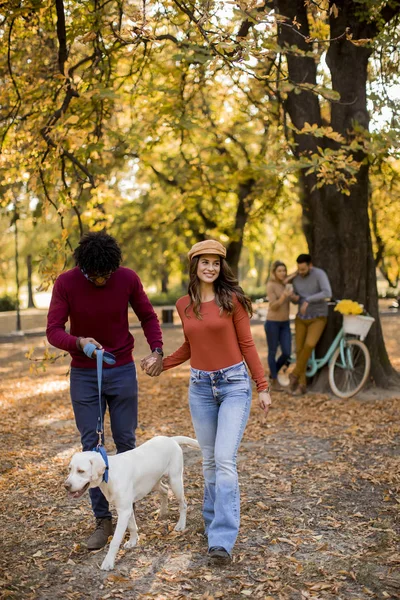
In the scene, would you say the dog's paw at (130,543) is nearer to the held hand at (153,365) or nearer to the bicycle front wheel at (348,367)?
the held hand at (153,365)

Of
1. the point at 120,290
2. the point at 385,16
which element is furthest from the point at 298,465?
the point at 385,16

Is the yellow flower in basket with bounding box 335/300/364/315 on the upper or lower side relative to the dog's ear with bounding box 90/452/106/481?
upper

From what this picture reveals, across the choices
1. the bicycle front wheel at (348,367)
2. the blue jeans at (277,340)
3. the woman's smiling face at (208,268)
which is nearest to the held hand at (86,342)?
the woman's smiling face at (208,268)

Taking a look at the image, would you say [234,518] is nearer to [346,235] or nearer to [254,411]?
[254,411]

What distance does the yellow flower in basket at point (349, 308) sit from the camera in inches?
379

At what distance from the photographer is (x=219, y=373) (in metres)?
4.49

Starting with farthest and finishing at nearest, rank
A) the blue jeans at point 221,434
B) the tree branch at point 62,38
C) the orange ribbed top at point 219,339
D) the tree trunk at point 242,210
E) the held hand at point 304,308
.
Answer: the tree trunk at point 242,210
the held hand at point 304,308
the tree branch at point 62,38
the orange ribbed top at point 219,339
the blue jeans at point 221,434

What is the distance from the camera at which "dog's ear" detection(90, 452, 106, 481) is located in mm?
4148

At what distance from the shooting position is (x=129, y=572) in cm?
430

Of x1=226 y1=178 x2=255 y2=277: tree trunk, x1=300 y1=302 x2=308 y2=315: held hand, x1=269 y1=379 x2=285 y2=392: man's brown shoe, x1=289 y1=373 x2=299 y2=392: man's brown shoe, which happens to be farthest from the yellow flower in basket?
x1=226 y1=178 x2=255 y2=277: tree trunk

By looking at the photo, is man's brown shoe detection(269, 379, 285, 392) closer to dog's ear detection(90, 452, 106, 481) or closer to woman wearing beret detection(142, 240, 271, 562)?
woman wearing beret detection(142, 240, 271, 562)

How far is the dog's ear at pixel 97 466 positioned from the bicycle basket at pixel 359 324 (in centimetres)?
614

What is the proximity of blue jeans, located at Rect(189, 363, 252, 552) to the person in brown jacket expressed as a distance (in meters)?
6.00

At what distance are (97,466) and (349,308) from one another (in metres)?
6.17
